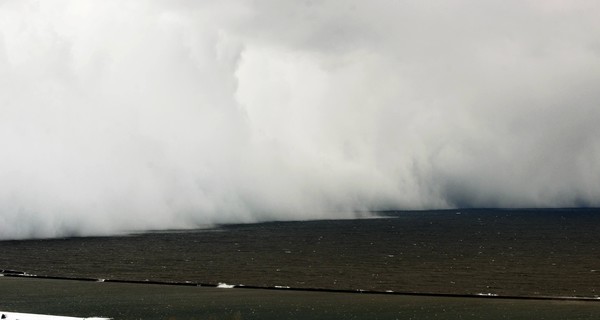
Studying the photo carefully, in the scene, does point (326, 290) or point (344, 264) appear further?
point (344, 264)

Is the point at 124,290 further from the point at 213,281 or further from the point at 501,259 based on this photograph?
the point at 501,259

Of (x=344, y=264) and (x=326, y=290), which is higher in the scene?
(x=344, y=264)

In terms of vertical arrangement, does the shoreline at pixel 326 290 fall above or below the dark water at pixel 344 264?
below

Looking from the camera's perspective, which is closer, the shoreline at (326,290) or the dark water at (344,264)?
the shoreline at (326,290)

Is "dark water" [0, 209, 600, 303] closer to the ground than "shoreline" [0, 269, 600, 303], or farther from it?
farther from it

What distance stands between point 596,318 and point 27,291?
6375cm

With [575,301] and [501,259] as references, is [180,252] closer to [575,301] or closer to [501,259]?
[501,259]

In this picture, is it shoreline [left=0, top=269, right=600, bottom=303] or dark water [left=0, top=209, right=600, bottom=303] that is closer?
shoreline [left=0, top=269, right=600, bottom=303]

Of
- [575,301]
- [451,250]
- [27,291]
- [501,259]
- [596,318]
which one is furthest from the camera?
[451,250]

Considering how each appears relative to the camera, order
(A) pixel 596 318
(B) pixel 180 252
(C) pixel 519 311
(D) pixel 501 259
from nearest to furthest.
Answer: (A) pixel 596 318, (C) pixel 519 311, (D) pixel 501 259, (B) pixel 180 252

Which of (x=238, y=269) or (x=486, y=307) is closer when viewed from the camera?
(x=486, y=307)

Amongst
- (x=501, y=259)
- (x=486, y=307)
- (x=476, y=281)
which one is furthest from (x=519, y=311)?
(x=501, y=259)

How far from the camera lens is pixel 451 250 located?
164 meters

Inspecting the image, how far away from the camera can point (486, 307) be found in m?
70.4
